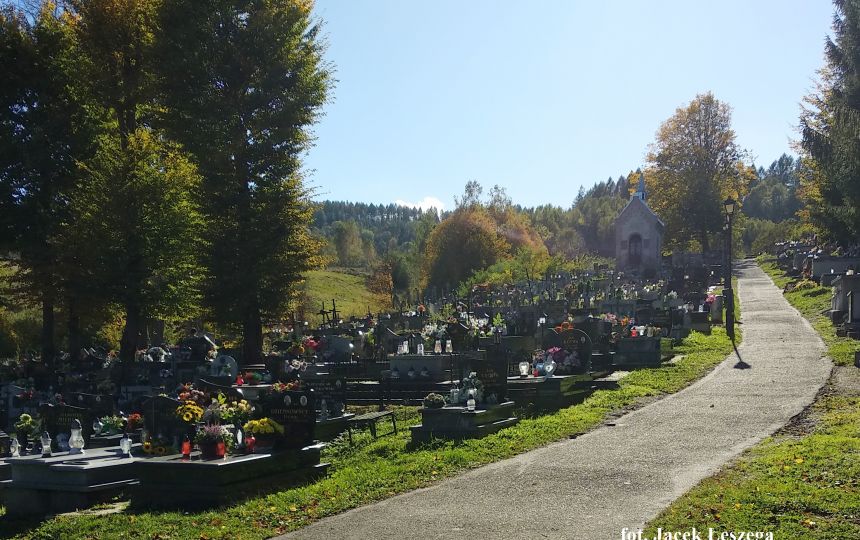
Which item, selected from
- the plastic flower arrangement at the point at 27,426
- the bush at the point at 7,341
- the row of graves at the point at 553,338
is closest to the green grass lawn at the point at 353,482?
the row of graves at the point at 553,338

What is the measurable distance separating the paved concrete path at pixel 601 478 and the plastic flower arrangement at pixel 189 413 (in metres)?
3.56

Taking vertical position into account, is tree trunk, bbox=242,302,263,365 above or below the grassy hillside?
below

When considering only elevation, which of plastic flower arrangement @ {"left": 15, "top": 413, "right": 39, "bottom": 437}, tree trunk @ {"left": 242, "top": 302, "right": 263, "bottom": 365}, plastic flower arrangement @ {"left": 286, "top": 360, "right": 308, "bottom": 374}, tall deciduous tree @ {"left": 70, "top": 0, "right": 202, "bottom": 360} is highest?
tall deciduous tree @ {"left": 70, "top": 0, "right": 202, "bottom": 360}

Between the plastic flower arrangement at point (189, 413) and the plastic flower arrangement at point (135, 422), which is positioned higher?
the plastic flower arrangement at point (189, 413)

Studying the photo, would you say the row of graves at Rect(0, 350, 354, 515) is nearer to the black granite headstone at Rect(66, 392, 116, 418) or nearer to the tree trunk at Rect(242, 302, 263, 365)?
the black granite headstone at Rect(66, 392, 116, 418)

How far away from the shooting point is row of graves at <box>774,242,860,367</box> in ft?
83.6

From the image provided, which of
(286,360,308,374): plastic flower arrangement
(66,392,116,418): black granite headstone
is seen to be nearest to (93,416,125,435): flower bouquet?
(66,392,116,418): black granite headstone

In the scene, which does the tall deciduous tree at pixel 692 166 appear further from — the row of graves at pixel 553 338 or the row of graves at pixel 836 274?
the row of graves at pixel 553 338

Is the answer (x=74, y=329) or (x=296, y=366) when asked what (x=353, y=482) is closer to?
(x=296, y=366)

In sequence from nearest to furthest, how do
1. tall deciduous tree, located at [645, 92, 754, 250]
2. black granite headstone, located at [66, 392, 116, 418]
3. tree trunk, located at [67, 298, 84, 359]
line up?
black granite headstone, located at [66, 392, 116, 418], tree trunk, located at [67, 298, 84, 359], tall deciduous tree, located at [645, 92, 754, 250]

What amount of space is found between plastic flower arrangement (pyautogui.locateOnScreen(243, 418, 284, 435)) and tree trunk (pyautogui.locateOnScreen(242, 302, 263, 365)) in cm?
1690

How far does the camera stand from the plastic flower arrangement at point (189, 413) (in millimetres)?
12422

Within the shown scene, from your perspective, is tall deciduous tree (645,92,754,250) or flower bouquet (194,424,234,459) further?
tall deciduous tree (645,92,754,250)

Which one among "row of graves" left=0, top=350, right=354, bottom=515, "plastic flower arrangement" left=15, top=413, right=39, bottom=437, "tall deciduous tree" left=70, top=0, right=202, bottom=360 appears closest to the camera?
"row of graves" left=0, top=350, right=354, bottom=515
